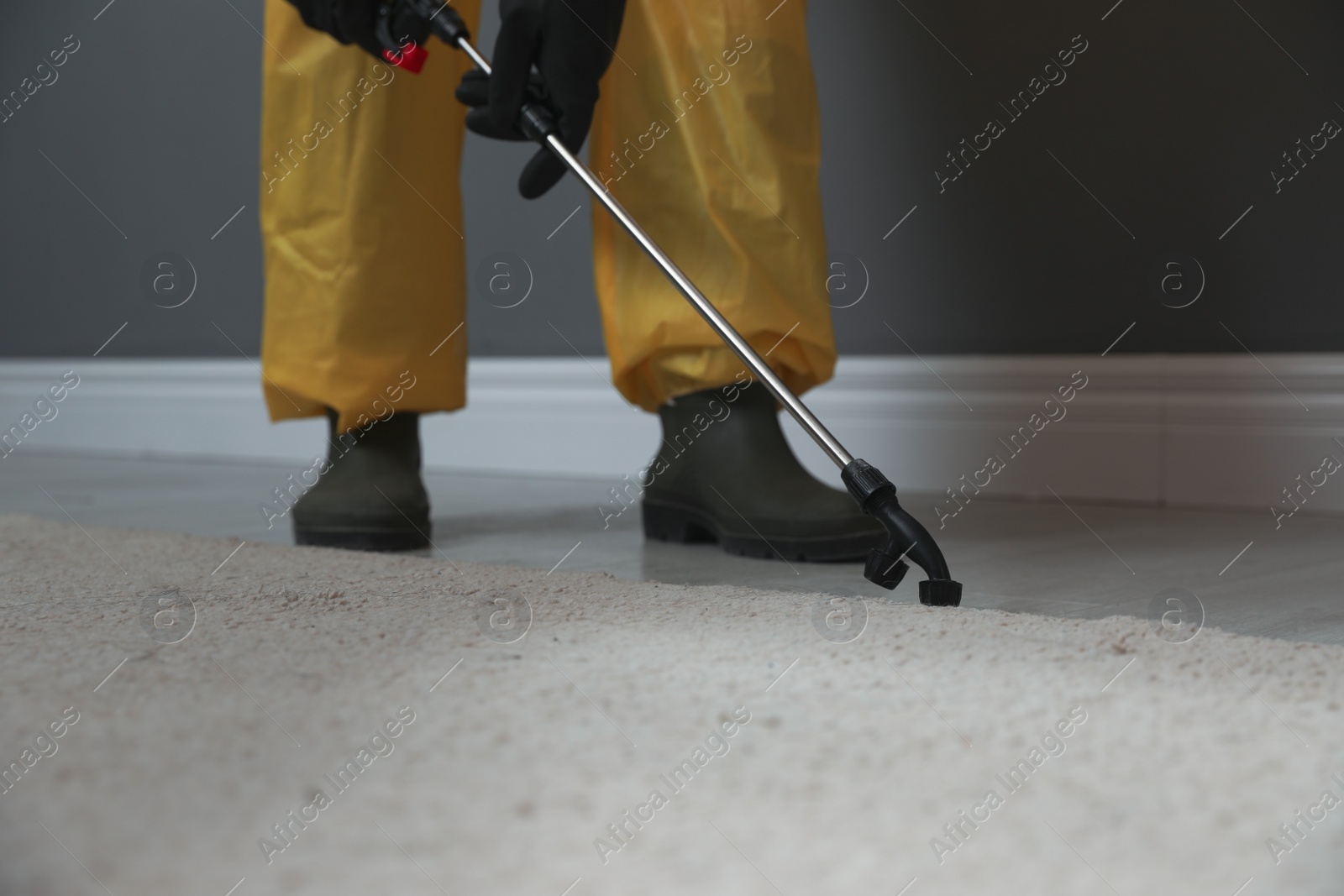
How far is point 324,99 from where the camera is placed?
3.73 feet

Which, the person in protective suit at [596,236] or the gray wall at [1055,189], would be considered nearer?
the person in protective suit at [596,236]

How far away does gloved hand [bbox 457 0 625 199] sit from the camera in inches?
36.4

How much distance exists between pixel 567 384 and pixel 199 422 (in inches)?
32.7

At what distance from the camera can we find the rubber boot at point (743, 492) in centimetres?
98

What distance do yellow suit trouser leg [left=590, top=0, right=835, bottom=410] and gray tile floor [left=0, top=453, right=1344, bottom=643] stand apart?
18 cm

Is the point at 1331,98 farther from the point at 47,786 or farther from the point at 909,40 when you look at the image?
the point at 47,786

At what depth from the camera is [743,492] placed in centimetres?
104

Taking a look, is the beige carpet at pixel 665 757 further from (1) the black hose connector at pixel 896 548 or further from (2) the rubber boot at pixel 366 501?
(2) the rubber boot at pixel 366 501

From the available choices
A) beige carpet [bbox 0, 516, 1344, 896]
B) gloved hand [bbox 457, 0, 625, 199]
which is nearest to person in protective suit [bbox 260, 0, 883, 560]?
gloved hand [bbox 457, 0, 625, 199]

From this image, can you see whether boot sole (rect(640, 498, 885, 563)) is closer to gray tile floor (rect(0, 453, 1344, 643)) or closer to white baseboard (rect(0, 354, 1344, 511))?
gray tile floor (rect(0, 453, 1344, 643))

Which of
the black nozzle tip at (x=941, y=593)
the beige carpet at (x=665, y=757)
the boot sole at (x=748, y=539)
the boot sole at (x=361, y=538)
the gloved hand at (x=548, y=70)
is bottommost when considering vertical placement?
the boot sole at (x=361, y=538)

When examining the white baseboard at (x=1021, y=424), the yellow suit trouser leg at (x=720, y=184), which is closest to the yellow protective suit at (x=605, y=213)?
the yellow suit trouser leg at (x=720, y=184)

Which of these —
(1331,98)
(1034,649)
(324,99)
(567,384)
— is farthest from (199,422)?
(1034,649)

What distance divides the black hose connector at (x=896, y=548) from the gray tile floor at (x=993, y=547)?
2.9 inches
